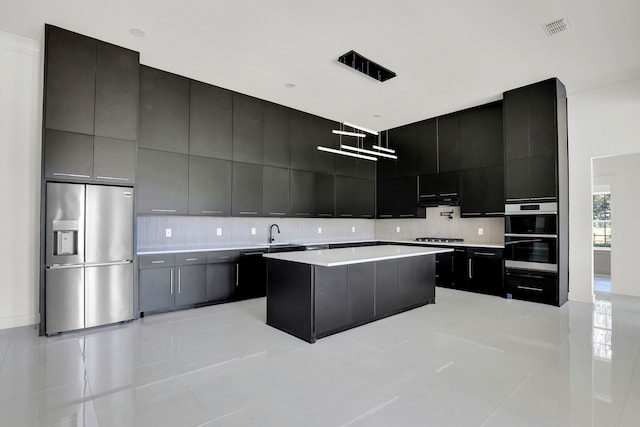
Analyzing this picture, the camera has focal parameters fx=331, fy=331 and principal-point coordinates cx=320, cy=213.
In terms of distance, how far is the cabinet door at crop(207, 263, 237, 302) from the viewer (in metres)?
4.72

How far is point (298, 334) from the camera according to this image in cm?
343

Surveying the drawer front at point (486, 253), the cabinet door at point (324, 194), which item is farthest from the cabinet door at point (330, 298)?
the drawer front at point (486, 253)

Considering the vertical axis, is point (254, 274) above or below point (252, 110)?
below

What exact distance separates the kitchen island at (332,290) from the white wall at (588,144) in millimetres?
2843

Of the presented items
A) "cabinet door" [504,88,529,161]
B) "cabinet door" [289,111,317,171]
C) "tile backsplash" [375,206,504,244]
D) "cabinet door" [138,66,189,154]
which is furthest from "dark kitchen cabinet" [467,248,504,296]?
"cabinet door" [138,66,189,154]

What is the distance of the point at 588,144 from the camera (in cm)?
516

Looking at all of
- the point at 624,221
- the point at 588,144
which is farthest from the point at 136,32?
the point at 624,221

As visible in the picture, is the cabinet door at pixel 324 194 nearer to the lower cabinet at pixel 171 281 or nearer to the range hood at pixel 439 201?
the range hood at pixel 439 201

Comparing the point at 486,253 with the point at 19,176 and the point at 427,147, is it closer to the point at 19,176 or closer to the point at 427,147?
the point at 427,147

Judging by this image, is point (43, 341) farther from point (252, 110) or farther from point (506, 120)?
point (506, 120)

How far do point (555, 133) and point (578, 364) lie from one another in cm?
340

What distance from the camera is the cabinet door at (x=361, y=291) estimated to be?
368cm

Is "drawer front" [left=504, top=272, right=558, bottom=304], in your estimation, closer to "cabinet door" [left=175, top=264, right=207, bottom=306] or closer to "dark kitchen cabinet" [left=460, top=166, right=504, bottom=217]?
"dark kitchen cabinet" [left=460, top=166, right=504, bottom=217]

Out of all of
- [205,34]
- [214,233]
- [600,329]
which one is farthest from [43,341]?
[600,329]
